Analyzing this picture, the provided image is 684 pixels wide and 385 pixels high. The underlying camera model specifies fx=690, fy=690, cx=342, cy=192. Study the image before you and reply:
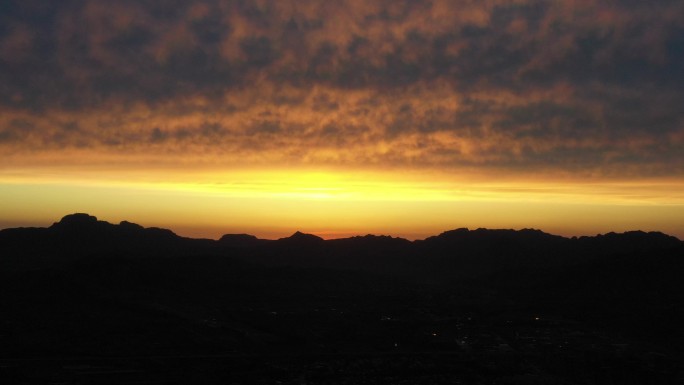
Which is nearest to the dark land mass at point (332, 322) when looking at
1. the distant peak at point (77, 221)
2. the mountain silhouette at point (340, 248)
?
the mountain silhouette at point (340, 248)

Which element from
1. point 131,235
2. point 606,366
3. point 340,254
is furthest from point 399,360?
point 131,235

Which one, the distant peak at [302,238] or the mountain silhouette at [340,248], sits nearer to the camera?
the mountain silhouette at [340,248]

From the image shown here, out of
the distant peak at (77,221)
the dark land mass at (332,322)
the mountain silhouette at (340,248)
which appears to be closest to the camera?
the dark land mass at (332,322)

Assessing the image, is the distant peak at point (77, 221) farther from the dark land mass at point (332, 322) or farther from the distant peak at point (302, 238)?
the distant peak at point (302, 238)

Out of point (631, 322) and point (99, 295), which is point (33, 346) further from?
point (631, 322)

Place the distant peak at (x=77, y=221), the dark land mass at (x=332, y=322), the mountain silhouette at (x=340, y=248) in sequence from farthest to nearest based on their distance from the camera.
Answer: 1. the distant peak at (x=77, y=221)
2. the mountain silhouette at (x=340, y=248)
3. the dark land mass at (x=332, y=322)

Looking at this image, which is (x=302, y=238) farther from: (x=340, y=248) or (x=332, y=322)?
(x=332, y=322)

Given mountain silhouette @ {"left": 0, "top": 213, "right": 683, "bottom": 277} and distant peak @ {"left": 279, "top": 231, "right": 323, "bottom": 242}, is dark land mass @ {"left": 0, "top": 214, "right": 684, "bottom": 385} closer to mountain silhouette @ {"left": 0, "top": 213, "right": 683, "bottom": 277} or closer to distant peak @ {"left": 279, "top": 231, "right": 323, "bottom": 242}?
mountain silhouette @ {"left": 0, "top": 213, "right": 683, "bottom": 277}

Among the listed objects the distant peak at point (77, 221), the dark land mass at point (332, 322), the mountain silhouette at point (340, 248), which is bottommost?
the dark land mass at point (332, 322)
